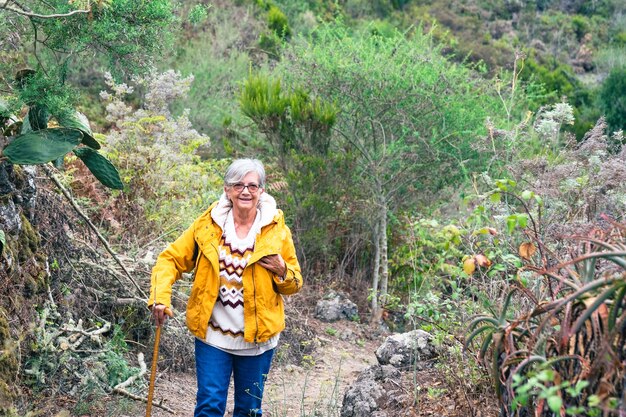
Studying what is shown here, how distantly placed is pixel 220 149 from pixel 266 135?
124 inches

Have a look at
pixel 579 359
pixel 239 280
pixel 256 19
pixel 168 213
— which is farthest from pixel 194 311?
pixel 256 19

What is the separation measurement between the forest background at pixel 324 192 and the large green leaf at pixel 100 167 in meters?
0.01

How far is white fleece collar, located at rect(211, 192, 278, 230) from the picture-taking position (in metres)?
4.36

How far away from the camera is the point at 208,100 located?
45.1 ft

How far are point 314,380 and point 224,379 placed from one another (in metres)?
2.97

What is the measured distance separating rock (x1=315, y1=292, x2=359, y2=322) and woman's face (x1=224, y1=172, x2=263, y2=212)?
477 cm

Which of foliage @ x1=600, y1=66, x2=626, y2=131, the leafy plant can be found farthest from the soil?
foliage @ x1=600, y1=66, x2=626, y2=131

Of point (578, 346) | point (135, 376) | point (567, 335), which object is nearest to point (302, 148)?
point (135, 376)

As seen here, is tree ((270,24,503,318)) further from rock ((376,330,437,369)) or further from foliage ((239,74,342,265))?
rock ((376,330,437,369))

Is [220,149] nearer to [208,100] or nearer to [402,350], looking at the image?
[208,100]

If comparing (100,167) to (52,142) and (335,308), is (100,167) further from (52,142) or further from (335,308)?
(335,308)

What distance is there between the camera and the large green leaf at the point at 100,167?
5088 mm

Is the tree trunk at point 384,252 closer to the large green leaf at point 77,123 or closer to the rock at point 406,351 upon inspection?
the rock at point 406,351

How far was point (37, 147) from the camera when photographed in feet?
14.8
